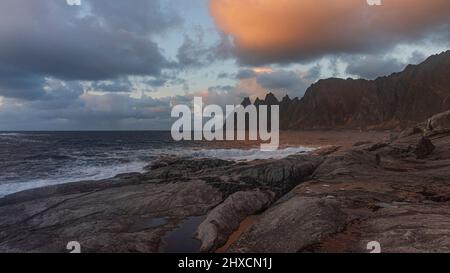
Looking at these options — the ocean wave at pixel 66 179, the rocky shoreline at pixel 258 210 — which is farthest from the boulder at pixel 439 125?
the ocean wave at pixel 66 179

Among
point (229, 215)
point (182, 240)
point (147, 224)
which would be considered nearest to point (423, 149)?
point (229, 215)

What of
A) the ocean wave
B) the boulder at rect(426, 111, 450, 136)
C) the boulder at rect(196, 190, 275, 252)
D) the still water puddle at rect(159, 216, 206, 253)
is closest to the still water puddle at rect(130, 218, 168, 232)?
the still water puddle at rect(159, 216, 206, 253)

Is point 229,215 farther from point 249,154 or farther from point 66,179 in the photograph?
point 249,154

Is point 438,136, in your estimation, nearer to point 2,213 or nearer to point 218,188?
point 218,188

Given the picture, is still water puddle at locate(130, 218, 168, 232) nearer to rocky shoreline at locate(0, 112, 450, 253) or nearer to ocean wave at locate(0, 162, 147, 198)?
rocky shoreline at locate(0, 112, 450, 253)

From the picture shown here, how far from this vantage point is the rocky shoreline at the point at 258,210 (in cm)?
1348

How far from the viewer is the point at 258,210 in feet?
63.6

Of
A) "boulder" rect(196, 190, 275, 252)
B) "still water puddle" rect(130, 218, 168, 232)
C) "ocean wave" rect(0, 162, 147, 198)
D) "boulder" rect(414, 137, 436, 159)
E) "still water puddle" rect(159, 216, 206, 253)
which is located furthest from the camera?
"boulder" rect(414, 137, 436, 159)

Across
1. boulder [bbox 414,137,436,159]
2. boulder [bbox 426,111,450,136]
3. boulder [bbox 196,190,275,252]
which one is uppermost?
boulder [bbox 426,111,450,136]

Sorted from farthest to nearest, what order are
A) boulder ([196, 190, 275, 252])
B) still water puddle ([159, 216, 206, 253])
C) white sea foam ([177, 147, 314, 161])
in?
white sea foam ([177, 147, 314, 161]) < boulder ([196, 190, 275, 252]) < still water puddle ([159, 216, 206, 253])

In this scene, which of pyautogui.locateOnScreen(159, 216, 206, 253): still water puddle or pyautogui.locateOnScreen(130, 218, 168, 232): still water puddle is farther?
pyautogui.locateOnScreen(130, 218, 168, 232): still water puddle

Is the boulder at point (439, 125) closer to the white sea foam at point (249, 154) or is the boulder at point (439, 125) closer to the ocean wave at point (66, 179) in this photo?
the white sea foam at point (249, 154)

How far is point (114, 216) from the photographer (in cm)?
1867

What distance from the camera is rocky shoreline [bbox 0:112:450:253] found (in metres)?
13.5
